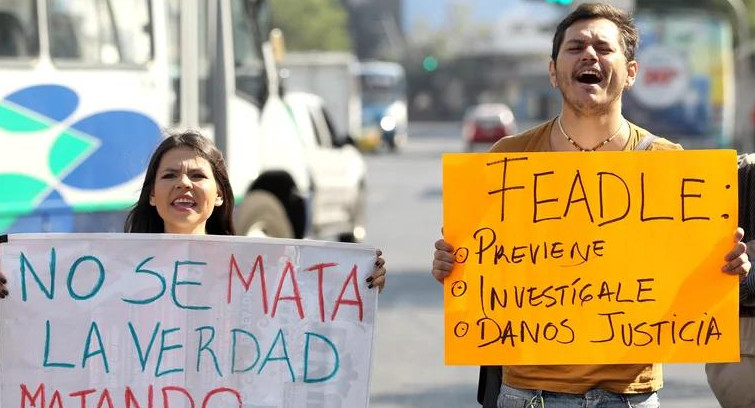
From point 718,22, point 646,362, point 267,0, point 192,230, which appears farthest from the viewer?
point 718,22

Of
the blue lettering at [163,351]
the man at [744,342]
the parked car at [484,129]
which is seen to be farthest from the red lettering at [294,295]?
the parked car at [484,129]

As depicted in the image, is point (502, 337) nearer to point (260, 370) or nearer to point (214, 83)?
point (260, 370)

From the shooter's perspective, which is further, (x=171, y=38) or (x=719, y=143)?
(x=719, y=143)

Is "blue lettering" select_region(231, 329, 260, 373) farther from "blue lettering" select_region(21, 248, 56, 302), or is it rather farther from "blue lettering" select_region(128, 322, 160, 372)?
"blue lettering" select_region(21, 248, 56, 302)

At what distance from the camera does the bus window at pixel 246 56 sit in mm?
11188

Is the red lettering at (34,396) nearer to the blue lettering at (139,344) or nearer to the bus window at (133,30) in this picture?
the blue lettering at (139,344)

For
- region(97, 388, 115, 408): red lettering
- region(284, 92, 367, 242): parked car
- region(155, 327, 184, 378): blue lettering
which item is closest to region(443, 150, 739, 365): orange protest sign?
region(155, 327, 184, 378): blue lettering

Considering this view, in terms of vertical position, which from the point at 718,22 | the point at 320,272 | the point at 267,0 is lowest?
the point at 320,272

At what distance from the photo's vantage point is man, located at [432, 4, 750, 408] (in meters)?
4.02

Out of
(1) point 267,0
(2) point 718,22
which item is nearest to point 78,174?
Result: (1) point 267,0

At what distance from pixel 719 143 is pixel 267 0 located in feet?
92.4

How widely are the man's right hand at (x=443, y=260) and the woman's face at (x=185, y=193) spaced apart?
702 mm

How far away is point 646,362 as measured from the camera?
4.11 m

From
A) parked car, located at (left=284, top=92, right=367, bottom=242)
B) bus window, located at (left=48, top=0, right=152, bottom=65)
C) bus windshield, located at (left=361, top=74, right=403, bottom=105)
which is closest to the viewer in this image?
bus window, located at (left=48, top=0, right=152, bottom=65)
